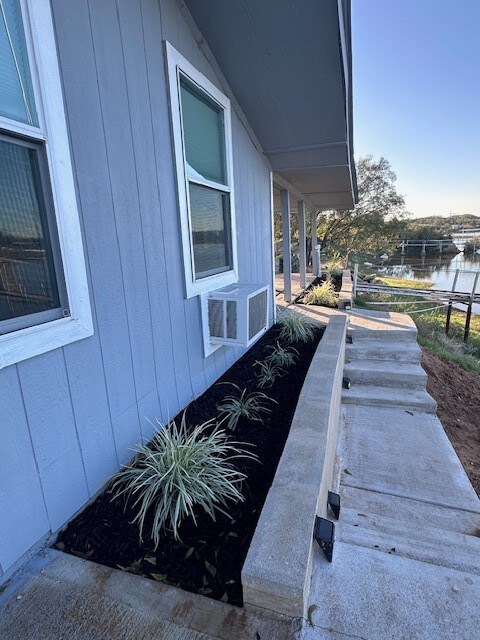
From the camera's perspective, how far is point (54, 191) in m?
1.41

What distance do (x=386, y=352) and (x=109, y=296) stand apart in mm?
3572

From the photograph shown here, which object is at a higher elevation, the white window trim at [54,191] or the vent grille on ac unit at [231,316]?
the white window trim at [54,191]

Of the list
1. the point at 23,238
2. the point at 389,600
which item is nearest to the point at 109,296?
the point at 23,238

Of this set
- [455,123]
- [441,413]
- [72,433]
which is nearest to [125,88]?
[72,433]

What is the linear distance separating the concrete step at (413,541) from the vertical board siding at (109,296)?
4.38 feet

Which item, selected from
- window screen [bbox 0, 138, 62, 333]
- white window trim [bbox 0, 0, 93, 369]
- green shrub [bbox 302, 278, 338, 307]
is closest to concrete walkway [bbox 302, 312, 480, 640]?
white window trim [bbox 0, 0, 93, 369]

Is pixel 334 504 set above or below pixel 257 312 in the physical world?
below

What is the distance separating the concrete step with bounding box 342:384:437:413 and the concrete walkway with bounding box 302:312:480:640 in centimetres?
1

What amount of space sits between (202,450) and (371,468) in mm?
1603

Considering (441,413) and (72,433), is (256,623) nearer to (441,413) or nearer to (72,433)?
(72,433)

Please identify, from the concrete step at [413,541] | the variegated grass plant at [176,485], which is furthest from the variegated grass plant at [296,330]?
the variegated grass plant at [176,485]

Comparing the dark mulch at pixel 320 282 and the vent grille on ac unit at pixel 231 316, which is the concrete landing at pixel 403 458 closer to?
the vent grille on ac unit at pixel 231 316

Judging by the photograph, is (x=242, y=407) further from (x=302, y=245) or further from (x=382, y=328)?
(x=302, y=245)

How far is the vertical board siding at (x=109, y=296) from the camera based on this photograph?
1385 mm
